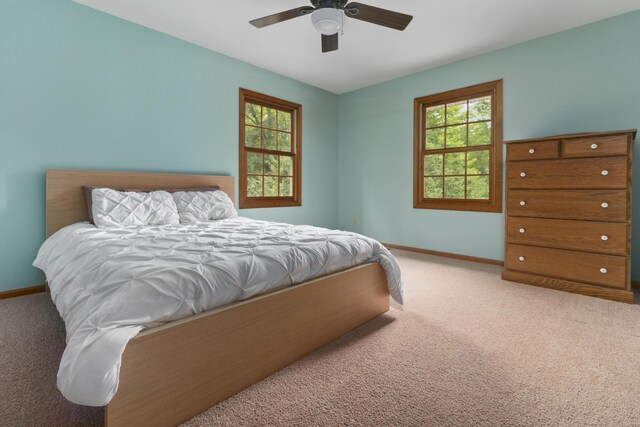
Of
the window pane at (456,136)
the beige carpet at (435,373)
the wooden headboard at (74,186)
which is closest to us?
the beige carpet at (435,373)

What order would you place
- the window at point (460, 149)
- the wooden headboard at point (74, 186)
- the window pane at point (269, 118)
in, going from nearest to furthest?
the wooden headboard at point (74, 186), the window at point (460, 149), the window pane at point (269, 118)

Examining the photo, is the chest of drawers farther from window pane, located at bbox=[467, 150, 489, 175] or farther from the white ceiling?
the white ceiling

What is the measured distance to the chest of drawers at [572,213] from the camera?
2.51 m

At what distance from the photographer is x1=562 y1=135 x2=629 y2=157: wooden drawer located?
2.50 meters

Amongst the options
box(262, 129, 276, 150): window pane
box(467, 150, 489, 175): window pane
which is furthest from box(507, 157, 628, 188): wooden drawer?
box(262, 129, 276, 150): window pane

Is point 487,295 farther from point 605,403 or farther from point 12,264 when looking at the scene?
point 12,264

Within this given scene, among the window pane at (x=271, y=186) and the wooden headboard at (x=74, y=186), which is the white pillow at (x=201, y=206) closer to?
the wooden headboard at (x=74, y=186)

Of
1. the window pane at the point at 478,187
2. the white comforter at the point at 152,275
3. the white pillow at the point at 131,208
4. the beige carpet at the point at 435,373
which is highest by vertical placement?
the window pane at the point at 478,187

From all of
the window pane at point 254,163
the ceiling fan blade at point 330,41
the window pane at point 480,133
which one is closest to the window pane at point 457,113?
the window pane at point 480,133

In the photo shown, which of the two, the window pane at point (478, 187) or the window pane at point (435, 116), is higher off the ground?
the window pane at point (435, 116)

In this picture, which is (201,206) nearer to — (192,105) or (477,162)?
(192,105)

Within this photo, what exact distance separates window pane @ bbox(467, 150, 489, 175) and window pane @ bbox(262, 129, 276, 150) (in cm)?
257

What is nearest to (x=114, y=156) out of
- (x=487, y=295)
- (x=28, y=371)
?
(x=28, y=371)

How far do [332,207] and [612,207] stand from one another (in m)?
3.50
